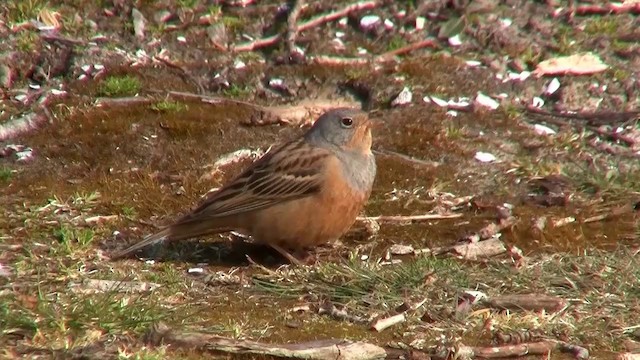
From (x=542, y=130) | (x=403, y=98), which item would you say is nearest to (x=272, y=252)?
(x=403, y=98)

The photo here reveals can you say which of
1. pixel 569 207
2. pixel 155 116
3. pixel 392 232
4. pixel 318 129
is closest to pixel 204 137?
pixel 155 116

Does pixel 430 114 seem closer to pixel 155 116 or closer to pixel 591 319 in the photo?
pixel 155 116

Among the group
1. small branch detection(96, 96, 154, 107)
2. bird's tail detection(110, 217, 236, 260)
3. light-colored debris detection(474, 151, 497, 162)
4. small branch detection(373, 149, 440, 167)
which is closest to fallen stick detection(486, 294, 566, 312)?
bird's tail detection(110, 217, 236, 260)

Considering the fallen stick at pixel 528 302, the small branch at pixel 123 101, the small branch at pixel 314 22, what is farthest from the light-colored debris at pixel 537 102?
the fallen stick at pixel 528 302

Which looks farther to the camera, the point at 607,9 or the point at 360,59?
the point at 607,9

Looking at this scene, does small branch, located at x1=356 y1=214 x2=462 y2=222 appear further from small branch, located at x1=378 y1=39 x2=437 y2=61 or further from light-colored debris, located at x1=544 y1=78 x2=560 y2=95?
small branch, located at x1=378 y1=39 x2=437 y2=61

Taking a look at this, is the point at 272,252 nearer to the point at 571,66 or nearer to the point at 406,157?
the point at 406,157
